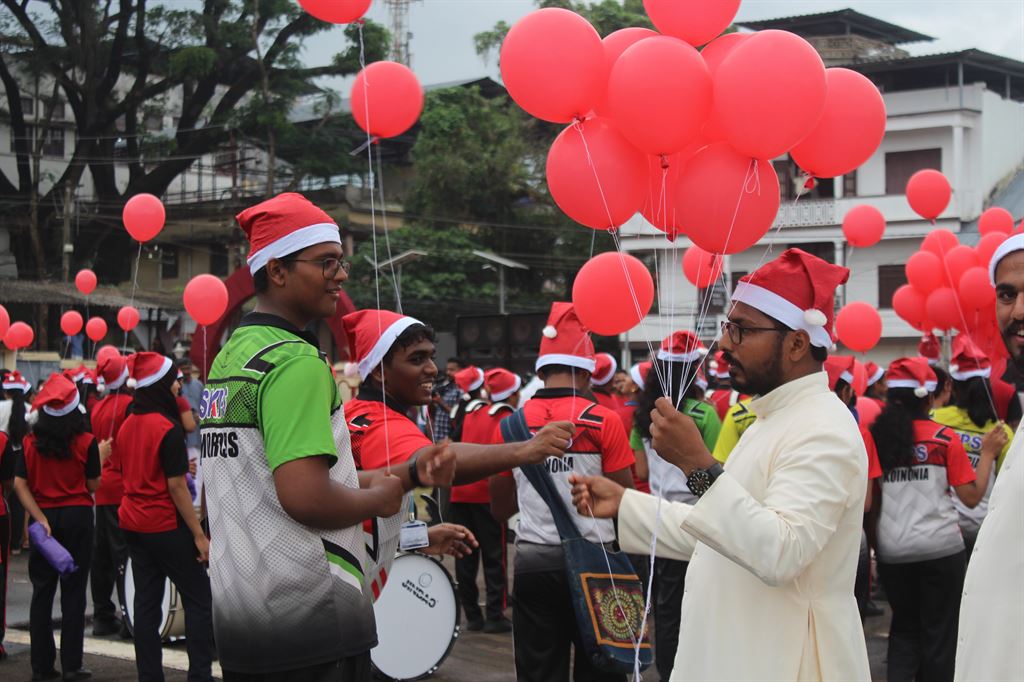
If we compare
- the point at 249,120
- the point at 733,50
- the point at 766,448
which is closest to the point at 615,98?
the point at 733,50

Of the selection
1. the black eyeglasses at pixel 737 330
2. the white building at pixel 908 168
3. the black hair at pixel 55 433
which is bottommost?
the black hair at pixel 55 433

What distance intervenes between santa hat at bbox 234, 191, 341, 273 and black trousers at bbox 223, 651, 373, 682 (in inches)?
47.9

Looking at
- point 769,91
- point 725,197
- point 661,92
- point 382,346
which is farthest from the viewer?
point 382,346

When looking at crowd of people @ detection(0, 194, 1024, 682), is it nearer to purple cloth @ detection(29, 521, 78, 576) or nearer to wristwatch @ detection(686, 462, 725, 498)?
wristwatch @ detection(686, 462, 725, 498)

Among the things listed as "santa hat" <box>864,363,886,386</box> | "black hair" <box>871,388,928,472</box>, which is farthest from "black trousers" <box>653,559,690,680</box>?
"santa hat" <box>864,363,886,386</box>

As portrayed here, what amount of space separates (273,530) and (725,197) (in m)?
2.03

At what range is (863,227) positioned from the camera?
1002cm

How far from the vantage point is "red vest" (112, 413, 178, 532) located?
23.4ft

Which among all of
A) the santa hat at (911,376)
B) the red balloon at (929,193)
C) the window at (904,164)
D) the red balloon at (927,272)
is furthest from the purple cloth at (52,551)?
the window at (904,164)

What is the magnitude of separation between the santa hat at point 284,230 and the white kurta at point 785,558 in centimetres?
141

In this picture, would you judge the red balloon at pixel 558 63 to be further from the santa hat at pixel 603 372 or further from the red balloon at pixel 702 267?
the santa hat at pixel 603 372

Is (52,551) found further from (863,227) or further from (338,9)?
(863,227)

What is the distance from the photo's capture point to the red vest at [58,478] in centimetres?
803

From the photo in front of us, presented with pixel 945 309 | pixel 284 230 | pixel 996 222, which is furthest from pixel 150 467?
pixel 996 222
